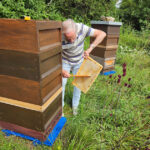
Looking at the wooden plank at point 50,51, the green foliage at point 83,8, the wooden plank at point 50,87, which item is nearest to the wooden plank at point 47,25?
the wooden plank at point 50,51

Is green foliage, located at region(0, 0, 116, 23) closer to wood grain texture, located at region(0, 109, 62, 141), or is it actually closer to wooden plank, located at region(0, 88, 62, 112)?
wooden plank, located at region(0, 88, 62, 112)

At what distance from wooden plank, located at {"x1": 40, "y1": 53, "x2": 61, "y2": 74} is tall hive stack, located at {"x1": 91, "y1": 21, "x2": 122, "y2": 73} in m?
2.51

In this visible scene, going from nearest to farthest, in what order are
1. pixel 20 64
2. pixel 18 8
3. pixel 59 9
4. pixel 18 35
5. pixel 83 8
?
pixel 18 35
pixel 20 64
pixel 18 8
pixel 59 9
pixel 83 8

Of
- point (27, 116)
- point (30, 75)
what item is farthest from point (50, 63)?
point (27, 116)

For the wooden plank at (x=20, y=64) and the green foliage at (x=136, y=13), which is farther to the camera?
the green foliage at (x=136, y=13)

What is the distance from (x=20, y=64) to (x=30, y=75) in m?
0.16

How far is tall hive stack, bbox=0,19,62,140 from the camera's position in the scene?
1.45 meters

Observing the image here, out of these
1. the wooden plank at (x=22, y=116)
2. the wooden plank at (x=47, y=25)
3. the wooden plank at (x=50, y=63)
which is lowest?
the wooden plank at (x=22, y=116)

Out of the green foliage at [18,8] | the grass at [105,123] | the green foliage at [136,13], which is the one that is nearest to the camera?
the grass at [105,123]

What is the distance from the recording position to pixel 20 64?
1.57 meters

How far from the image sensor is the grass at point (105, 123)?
1.91 metres

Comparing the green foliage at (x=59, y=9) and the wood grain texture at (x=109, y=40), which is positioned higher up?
the green foliage at (x=59, y=9)

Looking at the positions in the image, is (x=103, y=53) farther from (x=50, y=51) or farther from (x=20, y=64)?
(x=20, y=64)

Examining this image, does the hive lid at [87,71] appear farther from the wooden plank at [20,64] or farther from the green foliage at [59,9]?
the green foliage at [59,9]
